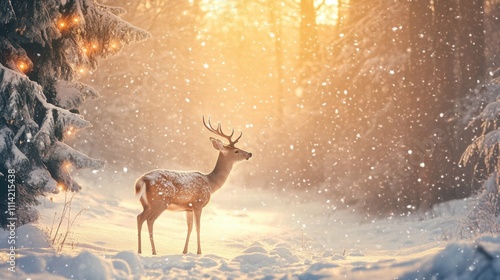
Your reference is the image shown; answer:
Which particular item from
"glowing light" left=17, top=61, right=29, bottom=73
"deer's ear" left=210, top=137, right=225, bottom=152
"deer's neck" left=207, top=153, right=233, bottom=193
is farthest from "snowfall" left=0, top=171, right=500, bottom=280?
"glowing light" left=17, top=61, right=29, bottom=73

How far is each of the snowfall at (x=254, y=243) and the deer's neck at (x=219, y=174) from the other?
132cm

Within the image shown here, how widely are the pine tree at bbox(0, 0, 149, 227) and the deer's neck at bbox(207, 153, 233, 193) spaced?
84.1 inches

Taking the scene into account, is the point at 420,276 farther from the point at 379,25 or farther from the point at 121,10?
the point at 379,25

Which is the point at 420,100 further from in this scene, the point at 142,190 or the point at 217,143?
the point at 142,190

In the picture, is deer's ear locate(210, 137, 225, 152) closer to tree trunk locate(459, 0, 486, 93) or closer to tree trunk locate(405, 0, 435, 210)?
tree trunk locate(405, 0, 435, 210)

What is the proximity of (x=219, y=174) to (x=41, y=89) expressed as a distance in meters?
3.61

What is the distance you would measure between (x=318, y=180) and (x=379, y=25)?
754 centimetres

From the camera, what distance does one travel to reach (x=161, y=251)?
33.2ft

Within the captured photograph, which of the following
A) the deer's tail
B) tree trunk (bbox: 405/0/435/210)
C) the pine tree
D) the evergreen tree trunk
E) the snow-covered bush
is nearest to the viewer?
the pine tree

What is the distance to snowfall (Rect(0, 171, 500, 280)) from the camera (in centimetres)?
645

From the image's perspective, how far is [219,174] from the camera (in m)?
10.7

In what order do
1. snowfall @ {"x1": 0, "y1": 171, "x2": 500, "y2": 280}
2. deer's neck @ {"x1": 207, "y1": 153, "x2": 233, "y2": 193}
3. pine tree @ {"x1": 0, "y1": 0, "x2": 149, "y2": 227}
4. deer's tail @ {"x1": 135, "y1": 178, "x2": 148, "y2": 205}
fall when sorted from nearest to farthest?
snowfall @ {"x1": 0, "y1": 171, "x2": 500, "y2": 280} → pine tree @ {"x1": 0, "y1": 0, "x2": 149, "y2": 227} → deer's tail @ {"x1": 135, "y1": 178, "x2": 148, "y2": 205} → deer's neck @ {"x1": 207, "y1": 153, "x2": 233, "y2": 193}

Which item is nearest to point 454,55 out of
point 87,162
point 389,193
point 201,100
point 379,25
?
point 379,25

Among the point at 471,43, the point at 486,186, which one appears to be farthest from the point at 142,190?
the point at 471,43
